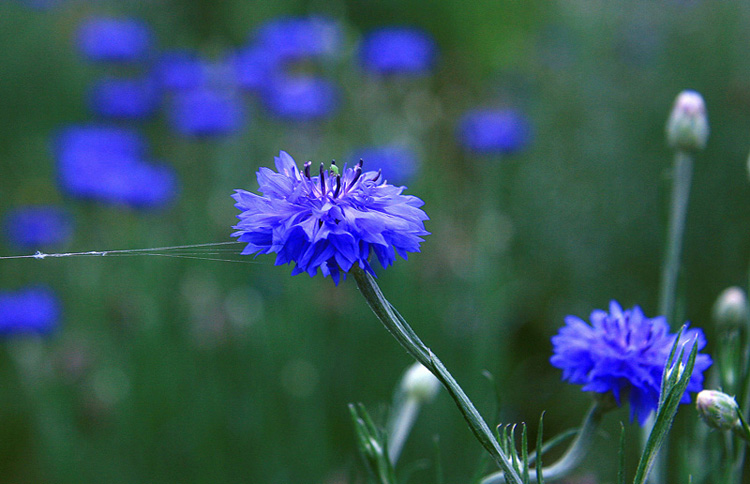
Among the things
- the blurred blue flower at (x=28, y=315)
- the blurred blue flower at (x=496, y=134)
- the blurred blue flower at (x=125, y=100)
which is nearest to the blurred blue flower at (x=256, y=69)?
the blurred blue flower at (x=125, y=100)

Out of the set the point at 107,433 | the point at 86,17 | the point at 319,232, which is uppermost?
the point at 86,17

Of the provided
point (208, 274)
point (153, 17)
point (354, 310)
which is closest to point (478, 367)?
point (354, 310)

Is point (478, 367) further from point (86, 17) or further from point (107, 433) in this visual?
point (86, 17)

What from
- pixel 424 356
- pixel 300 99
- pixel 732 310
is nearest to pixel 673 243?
pixel 732 310

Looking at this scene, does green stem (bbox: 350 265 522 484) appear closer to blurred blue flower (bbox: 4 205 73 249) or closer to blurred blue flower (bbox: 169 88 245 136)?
blurred blue flower (bbox: 169 88 245 136)

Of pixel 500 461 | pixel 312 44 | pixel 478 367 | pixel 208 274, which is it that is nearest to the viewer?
pixel 500 461

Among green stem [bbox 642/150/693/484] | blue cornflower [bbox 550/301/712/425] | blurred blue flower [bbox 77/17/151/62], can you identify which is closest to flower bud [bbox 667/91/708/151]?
green stem [bbox 642/150/693/484]
